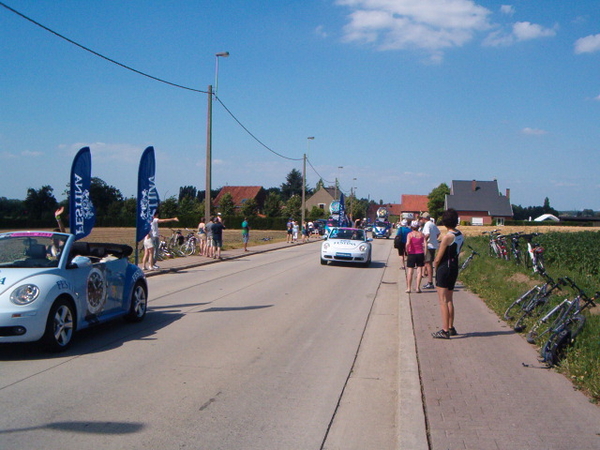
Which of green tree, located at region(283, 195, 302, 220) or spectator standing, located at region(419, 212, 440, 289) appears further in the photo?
green tree, located at region(283, 195, 302, 220)

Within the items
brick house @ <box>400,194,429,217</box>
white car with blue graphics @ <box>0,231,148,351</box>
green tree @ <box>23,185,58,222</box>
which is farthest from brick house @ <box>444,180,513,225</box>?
white car with blue graphics @ <box>0,231,148,351</box>

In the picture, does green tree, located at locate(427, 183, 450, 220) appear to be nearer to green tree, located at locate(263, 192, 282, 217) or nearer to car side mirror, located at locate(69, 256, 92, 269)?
green tree, located at locate(263, 192, 282, 217)

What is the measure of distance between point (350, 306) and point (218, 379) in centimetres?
579

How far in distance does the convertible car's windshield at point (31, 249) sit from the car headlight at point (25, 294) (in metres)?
0.67

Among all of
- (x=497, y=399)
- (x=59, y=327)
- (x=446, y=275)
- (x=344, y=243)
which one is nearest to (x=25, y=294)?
(x=59, y=327)

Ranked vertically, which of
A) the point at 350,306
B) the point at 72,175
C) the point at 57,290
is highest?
the point at 72,175

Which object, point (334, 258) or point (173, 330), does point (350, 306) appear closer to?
point (173, 330)

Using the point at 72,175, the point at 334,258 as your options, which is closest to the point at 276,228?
the point at 334,258

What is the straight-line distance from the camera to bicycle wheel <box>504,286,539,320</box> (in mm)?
8867

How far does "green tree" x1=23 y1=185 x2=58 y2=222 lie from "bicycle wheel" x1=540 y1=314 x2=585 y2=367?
246ft

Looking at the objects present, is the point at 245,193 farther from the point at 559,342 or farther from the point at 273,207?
the point at 559,342

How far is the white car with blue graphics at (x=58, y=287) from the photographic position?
6.19 m

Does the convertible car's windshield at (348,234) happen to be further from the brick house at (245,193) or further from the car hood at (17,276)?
the brick house at (245,193)

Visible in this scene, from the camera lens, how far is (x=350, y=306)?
448 inches
